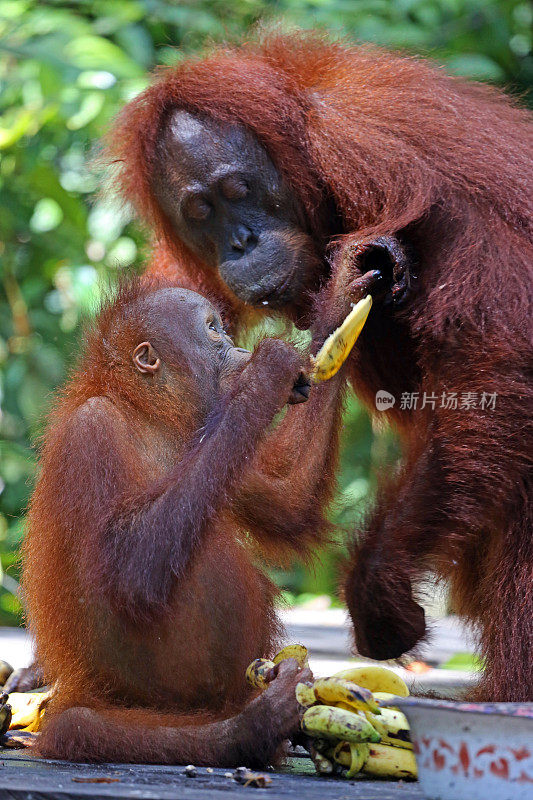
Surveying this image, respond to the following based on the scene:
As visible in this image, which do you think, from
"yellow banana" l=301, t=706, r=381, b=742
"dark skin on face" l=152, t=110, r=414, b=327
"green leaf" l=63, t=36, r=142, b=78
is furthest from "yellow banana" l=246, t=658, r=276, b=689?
"green leaf" l=63, t=36, r=142, b=78

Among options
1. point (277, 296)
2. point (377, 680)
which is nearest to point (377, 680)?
point (377, 680)

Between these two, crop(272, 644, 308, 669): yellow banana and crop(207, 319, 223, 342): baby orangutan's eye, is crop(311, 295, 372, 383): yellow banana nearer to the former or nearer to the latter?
crop(207, 319, 223, 342): baby orangutan's eye

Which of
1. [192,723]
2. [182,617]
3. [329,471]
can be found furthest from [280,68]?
[192,723]

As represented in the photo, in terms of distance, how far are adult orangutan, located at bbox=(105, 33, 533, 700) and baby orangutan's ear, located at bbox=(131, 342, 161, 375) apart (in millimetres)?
358

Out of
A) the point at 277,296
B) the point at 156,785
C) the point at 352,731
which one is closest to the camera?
the point at 156,785

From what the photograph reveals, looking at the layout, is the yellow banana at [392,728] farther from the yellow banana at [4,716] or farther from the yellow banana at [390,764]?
the yellow banana at [4,716]

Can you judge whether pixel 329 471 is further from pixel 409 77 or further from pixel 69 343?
pixel 69 343

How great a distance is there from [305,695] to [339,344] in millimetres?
725

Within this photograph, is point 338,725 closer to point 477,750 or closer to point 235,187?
point 477,750

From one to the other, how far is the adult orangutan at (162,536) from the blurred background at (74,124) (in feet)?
6.56

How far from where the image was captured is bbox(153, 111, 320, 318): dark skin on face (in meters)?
2.75

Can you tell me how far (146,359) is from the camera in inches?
99.3

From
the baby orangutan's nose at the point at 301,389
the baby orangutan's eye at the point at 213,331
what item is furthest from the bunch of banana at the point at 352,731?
the baby orangutan's eye at the point at 213,331

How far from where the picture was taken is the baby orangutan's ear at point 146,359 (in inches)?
98.1
